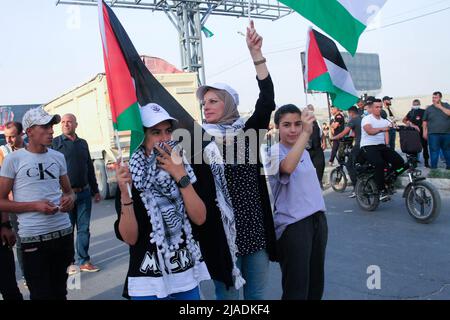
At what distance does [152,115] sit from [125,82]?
28 cm

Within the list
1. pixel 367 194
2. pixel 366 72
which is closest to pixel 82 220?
pixel 367 194

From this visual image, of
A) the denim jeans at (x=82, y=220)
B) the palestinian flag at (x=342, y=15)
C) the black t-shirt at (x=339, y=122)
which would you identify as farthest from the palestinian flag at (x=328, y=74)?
the black t-shirt at (x=339, y=122)

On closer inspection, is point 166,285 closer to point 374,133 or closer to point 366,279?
point 366,279

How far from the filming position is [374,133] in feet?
21.8

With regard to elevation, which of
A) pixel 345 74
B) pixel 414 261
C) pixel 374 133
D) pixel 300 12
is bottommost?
pixel 414 261

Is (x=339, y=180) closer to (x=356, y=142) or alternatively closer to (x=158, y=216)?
(x=356, y=142)

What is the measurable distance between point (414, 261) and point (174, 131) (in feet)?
11.3

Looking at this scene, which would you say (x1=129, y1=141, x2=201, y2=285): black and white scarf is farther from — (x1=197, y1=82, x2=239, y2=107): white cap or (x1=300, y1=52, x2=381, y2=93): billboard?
(x1=300, y1=52, x2=381, y2=93): billboard

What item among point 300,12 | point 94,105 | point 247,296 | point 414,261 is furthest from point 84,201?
point 94,105

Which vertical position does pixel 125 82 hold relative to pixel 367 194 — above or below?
above

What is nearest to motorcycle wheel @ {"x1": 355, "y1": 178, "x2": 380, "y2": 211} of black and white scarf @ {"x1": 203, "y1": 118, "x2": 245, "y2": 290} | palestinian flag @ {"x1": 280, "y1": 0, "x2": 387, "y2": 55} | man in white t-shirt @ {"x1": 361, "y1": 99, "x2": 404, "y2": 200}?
man in white t-shirt @ {"x1": 361, "y1": 99, "x2": 404, "y2": 200}

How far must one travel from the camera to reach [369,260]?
4.74 meters
